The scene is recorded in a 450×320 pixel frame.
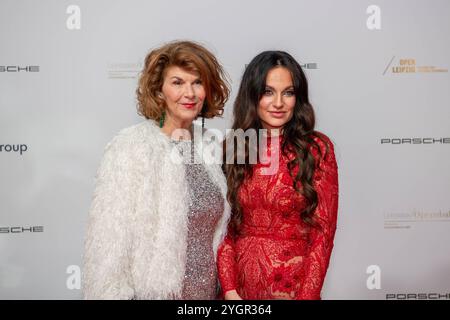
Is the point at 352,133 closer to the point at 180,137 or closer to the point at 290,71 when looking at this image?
the point at 290,71

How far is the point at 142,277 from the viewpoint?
1944mm

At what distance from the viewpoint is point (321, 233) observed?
211cm

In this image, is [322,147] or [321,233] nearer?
[321,233]

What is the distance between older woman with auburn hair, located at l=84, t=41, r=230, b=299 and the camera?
74.6 inches

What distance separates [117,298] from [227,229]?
1.93 feet

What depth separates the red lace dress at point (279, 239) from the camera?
2131mm

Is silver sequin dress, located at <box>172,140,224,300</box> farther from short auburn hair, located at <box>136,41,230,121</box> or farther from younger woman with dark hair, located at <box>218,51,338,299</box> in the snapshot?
short auburn hair, located at <box>136,41,230,121</box>

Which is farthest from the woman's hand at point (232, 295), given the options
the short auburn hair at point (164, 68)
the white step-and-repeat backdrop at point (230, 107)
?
the white step-and-repeat backdrop at point (230, 107)

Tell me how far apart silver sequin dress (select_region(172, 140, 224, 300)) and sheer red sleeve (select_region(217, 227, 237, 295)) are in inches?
1.2

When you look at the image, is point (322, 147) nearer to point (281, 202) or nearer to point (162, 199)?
point (281, 202)

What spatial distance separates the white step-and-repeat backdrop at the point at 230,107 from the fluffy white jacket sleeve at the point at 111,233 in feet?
4.29

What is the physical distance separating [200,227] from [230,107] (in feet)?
3.94

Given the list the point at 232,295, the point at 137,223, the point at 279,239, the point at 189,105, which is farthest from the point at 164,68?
the point at 232,295

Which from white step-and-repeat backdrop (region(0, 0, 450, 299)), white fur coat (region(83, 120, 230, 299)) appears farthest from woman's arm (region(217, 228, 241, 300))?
white step-and-repeat backdrop (region(0, 0, 450, 299))
